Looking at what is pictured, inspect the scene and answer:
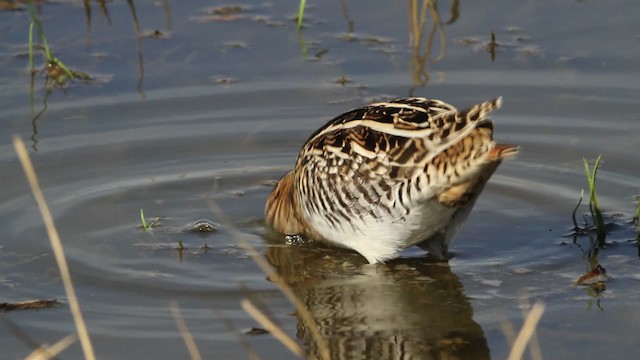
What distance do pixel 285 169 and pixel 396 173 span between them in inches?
80.8

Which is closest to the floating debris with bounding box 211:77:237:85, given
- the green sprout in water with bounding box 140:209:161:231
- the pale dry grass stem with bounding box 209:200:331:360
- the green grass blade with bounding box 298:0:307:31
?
the green grass blade with bounding box 298:0:307:31

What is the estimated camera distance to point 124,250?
730cm

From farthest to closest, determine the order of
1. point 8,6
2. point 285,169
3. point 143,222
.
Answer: point 8,6, point 285,169, point 143,222

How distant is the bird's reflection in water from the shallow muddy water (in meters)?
0.01

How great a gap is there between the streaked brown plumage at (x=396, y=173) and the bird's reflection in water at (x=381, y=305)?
13cm

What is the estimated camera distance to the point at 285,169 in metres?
8.50

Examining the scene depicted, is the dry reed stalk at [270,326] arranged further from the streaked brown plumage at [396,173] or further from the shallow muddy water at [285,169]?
the streaked brown plumage at [396,173]

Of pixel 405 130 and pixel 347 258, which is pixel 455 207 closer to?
pixel 405 130

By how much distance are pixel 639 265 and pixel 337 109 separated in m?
2.77

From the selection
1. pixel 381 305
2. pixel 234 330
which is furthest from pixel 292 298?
pixel 381 305

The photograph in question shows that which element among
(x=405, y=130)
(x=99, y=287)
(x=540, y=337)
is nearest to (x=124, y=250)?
(x=99, y=287)

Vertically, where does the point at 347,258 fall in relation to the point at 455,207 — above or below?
below

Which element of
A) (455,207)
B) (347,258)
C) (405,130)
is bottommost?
(347,258)

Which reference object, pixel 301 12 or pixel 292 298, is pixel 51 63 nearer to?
pixel 301 12
